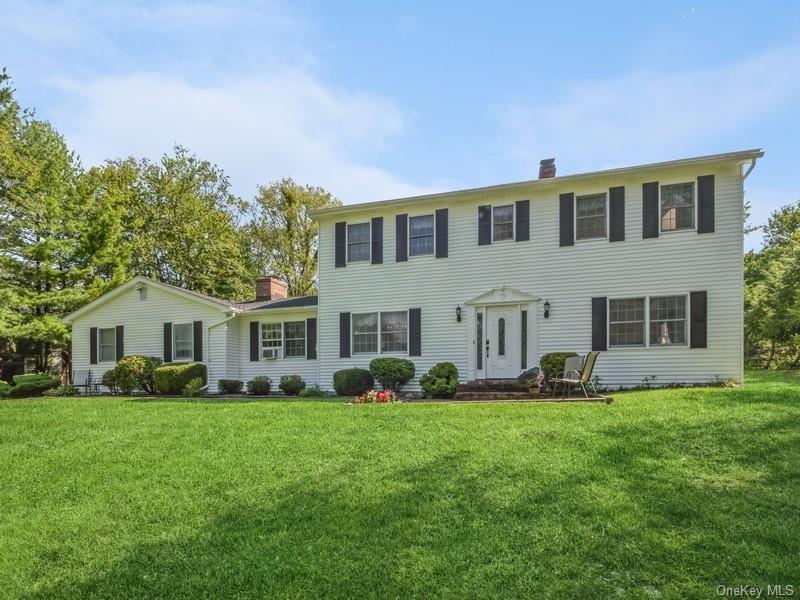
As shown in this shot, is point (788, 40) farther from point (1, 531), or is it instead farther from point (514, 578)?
point (1, 531)

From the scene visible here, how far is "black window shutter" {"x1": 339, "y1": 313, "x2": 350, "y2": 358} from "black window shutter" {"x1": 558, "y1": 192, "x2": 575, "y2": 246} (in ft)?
21.1


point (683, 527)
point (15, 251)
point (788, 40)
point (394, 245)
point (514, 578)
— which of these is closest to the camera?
point (514, 578)

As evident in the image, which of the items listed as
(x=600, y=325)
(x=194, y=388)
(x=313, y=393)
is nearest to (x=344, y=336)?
(x=313, y=393)

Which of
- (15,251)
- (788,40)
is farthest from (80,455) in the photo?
(15,251)

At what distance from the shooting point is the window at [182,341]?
17359 mm

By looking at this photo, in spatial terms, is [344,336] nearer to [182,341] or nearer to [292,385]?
[292,385]

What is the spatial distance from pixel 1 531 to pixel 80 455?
2.32 meters

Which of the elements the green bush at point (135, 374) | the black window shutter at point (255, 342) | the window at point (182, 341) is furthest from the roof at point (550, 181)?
the green bush at point (135, 374)

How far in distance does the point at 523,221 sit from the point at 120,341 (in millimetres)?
14407

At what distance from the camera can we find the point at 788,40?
28.2 feet

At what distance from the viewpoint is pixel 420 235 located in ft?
49.1

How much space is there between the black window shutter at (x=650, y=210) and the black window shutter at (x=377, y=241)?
277 inches

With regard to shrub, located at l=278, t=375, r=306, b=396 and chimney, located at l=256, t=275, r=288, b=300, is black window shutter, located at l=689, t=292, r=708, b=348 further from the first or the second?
chimney, located at l=256, t=275, r=288, b=300

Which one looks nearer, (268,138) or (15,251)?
(268,138)
